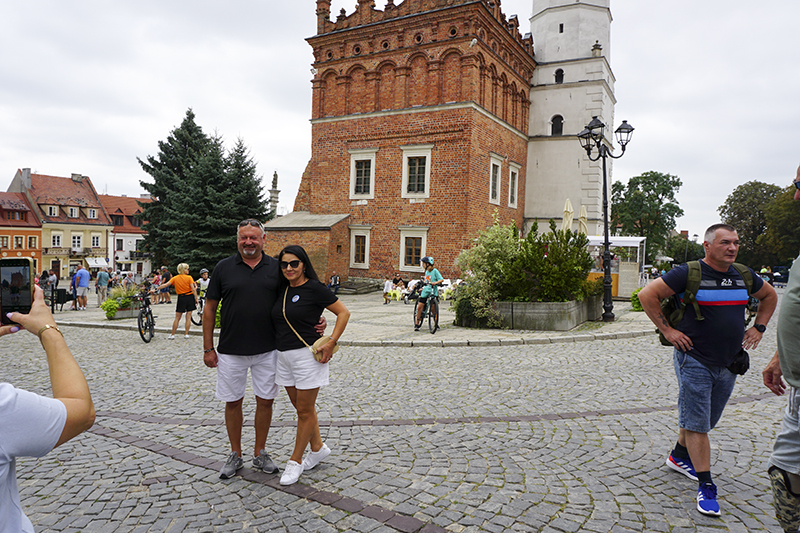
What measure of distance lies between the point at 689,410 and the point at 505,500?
1451mm

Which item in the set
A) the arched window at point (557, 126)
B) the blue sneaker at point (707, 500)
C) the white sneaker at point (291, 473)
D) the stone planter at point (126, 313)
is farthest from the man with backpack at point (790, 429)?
the arched window at point (557, 126)

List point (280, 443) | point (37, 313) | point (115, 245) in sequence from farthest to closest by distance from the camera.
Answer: point (115, 245)
point (280, 443)
point (37, 313)

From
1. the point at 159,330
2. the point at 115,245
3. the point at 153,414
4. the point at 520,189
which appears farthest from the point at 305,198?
the point at 115,245

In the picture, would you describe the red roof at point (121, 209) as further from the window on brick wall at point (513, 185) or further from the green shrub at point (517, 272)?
the green shrub at point (517, 272)

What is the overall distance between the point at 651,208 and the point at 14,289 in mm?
58316

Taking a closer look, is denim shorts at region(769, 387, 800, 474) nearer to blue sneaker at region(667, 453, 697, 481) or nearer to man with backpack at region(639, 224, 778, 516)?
man with backpack at region(639, 224, 778, 516)

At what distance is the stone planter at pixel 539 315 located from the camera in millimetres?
11852

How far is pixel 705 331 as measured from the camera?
3586 millimetres

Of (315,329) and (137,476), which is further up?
(315,329)

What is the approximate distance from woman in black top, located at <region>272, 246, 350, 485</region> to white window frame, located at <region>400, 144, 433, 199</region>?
2162cm

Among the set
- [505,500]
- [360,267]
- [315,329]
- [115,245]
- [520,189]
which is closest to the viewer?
[505,500]

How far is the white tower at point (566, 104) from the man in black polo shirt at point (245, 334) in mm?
27833

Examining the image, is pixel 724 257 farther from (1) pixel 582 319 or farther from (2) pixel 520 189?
(2) pixel 520 189

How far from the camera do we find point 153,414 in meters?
5.65
